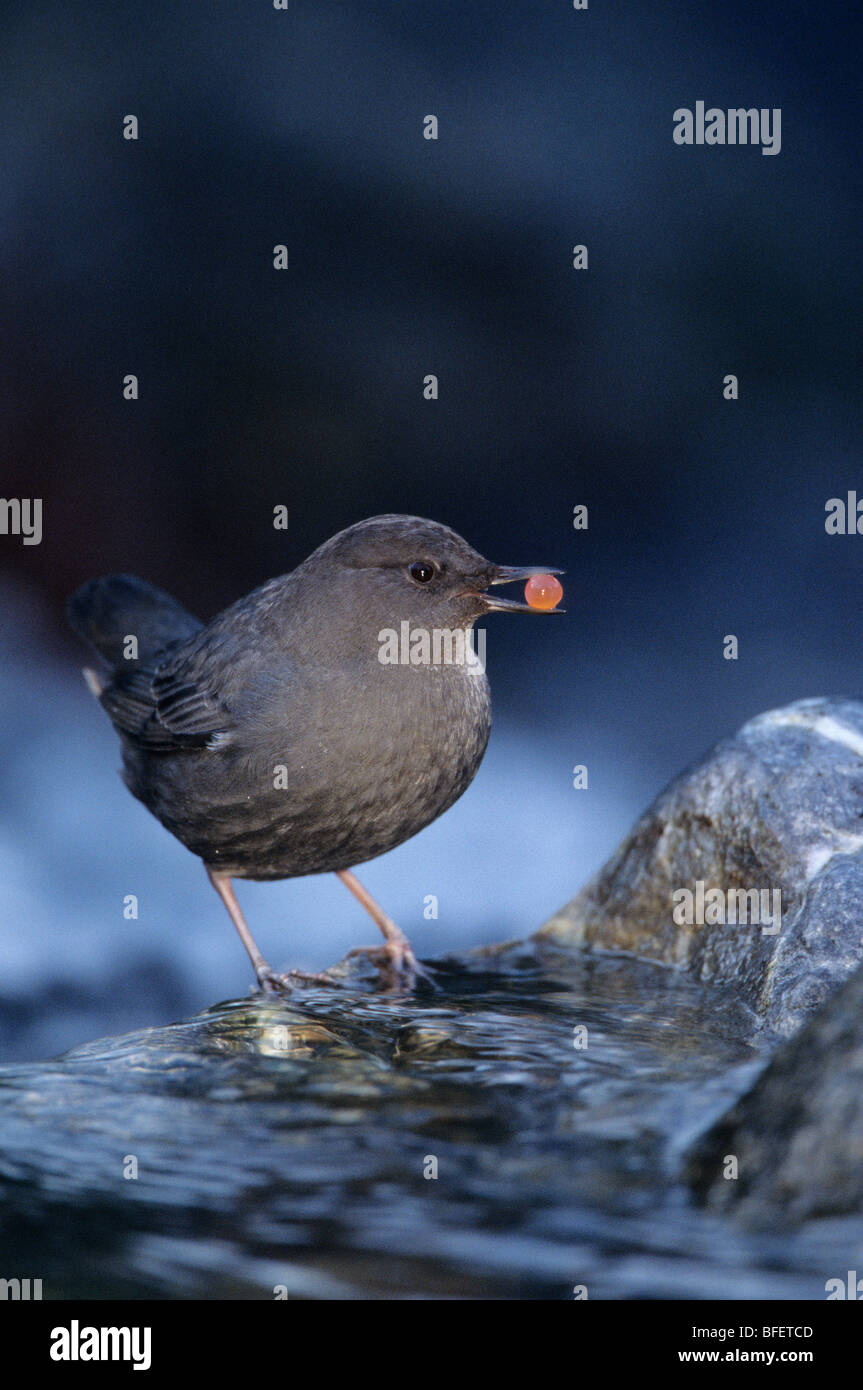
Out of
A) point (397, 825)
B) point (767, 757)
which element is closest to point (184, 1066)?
point (397, 825)

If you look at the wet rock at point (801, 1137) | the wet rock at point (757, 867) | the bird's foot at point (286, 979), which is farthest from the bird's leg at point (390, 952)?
the wet rock at point (801, 1137)

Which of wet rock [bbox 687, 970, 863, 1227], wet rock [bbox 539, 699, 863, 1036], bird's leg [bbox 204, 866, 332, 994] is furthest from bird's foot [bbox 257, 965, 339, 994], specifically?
wet rock [bbox 687, 970, 863, 1227]

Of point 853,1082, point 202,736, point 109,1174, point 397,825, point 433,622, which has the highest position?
point 433,622

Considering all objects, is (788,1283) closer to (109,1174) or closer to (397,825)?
(109,1174)

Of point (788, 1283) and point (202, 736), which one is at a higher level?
point (202, 736)

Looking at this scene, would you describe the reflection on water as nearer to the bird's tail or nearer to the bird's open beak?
the bird's open beak
